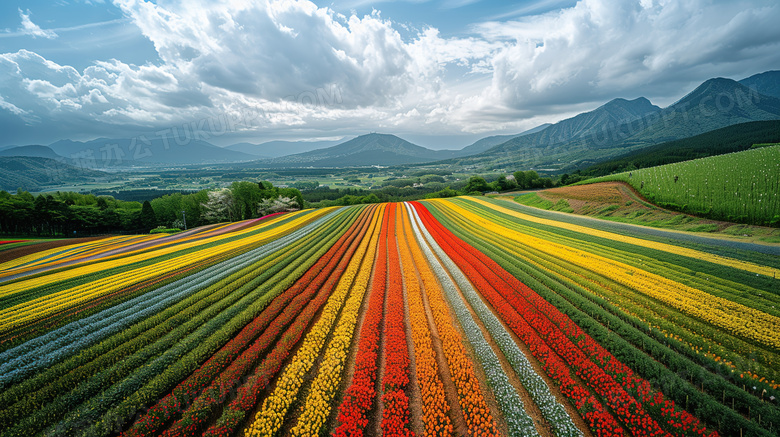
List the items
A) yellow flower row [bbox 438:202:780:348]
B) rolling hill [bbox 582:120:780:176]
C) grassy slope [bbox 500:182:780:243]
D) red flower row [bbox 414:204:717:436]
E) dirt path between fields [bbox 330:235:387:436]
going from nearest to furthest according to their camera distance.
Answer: red flower row [bbox 414:204:717:436] < dirt path between fields [bbox 330:235:387:436] < yellow flower row [bbox 438:202:780:348] < grassy slope [bbox 500:182:780:243] < rolling hill [bbox 582:120:780:176]

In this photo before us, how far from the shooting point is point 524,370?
980 cm

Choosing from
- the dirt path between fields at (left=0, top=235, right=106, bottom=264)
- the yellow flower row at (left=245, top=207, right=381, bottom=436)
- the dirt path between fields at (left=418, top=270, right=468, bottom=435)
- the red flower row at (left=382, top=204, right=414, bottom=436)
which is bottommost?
the dirt path between fields at (left=418, top=270, right=468, bottom=435)

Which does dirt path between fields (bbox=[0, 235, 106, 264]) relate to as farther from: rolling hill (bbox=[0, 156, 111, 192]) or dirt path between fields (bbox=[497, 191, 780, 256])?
rolling hill (bbox=[0, 156, 111, 192])

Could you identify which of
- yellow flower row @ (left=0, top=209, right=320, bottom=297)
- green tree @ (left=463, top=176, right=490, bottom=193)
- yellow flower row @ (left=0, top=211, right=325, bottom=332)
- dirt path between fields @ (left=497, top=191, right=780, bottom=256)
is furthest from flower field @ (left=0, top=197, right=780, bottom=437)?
green tree @ (left=463, top=176, right=490, bottom=193)

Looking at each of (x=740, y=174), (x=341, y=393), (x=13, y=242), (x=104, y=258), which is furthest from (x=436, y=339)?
(x=13, y=242)

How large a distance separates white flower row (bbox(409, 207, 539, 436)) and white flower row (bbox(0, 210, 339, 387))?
16297 mm

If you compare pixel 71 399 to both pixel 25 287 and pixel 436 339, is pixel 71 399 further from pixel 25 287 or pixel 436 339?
pixel 25 287

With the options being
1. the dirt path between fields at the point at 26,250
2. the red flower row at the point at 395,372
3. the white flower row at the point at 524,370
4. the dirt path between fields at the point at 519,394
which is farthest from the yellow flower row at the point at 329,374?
the dirt path between fields at the point at 26,250

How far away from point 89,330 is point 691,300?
28.3 meters

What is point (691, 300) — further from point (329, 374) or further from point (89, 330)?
point (89, 330)

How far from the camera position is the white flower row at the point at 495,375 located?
7723mm

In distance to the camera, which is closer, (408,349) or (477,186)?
(408,349)

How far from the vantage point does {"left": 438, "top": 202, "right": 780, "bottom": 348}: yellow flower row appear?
10398 millimetres

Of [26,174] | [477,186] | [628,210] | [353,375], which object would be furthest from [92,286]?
[26,174]
